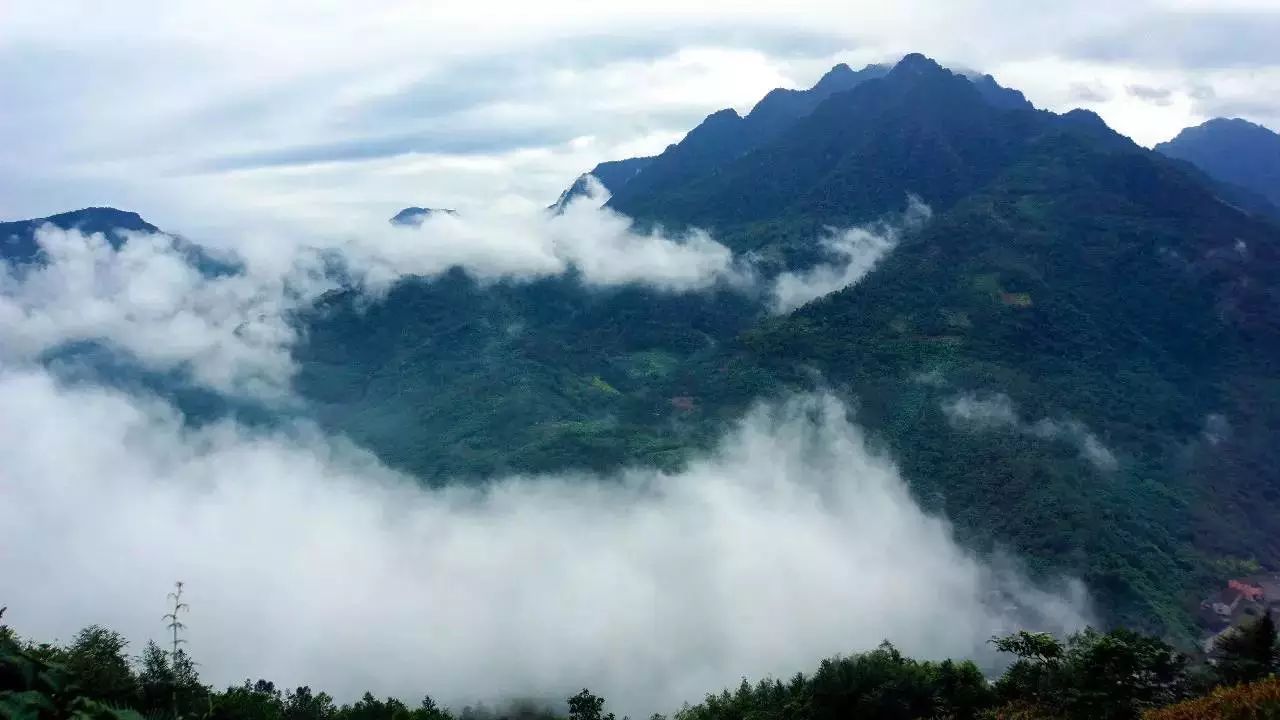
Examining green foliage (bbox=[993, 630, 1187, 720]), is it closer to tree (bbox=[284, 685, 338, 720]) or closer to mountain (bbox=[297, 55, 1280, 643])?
tree (bbox=[284, 685, 338, 720])

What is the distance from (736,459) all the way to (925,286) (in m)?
63.6

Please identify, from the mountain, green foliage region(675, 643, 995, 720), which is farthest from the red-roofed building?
green foliage region(675, 643, 995, 720)

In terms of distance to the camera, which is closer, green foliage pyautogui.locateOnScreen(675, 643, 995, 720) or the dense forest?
the dense forest

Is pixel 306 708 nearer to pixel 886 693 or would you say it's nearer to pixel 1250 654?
pixel 886 693

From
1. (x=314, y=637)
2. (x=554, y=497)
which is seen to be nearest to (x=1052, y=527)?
(x=554, y=497)

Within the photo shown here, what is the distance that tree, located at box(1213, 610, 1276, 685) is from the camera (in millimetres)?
27156

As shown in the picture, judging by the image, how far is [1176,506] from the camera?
136 metres

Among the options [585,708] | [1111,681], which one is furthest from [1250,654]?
[585,708]

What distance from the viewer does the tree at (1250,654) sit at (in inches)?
1069

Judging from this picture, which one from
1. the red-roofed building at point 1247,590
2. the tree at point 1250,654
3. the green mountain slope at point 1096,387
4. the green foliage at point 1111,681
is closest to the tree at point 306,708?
the green foliage at point 1111,681

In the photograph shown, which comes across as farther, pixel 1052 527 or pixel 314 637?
pixel 314 637

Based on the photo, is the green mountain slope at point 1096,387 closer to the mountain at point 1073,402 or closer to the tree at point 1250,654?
the mountain at point 1073,402

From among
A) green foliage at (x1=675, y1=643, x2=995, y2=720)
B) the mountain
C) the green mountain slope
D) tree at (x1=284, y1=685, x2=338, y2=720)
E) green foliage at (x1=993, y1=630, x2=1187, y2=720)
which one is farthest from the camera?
the green mountain slope

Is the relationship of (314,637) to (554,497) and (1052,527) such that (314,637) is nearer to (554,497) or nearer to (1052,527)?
(554,497)
